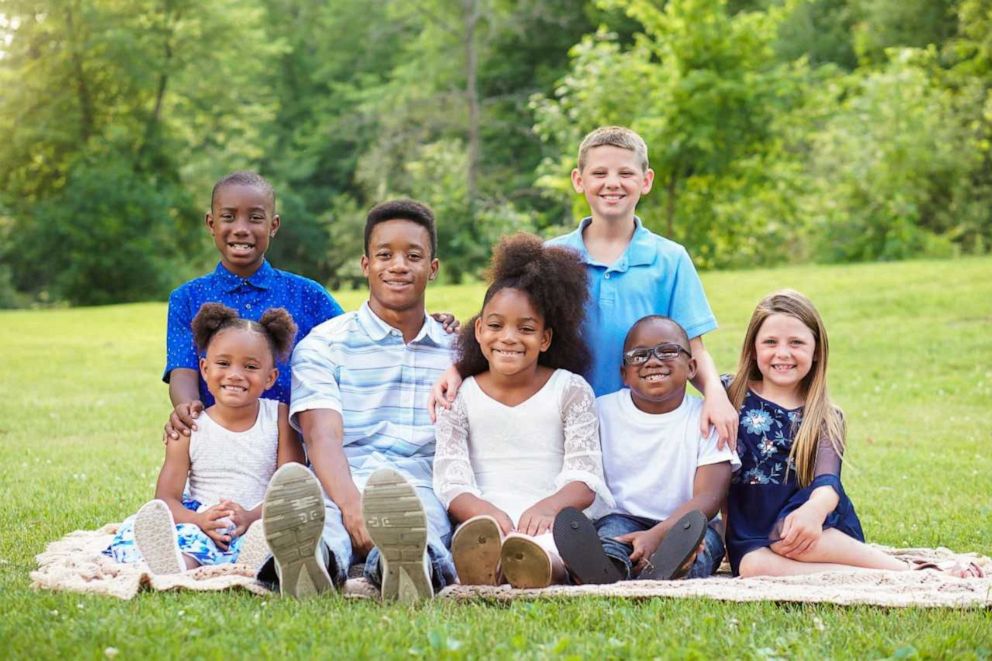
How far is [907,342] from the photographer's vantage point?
12.9 metres

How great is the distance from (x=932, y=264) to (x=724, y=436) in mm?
14525

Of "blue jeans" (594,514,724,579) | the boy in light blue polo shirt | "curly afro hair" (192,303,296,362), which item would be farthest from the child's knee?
"curly afro hair" (192,303,296,362)

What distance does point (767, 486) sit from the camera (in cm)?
477

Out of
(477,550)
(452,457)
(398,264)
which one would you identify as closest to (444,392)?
(452,457)

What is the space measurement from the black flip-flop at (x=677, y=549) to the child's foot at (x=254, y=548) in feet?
4.72

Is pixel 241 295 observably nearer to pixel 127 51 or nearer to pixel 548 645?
pixel 548 645

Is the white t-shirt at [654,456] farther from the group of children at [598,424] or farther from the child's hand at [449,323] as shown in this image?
the child's hand at [449,323]

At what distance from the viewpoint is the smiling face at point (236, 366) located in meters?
4.80

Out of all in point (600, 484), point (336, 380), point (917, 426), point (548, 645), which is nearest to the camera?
point (548, 645)

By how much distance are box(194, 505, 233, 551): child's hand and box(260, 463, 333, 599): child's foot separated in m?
0.71

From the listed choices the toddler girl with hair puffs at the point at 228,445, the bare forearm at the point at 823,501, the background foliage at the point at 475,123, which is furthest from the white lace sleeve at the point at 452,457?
the background foliage at the point at 475,123

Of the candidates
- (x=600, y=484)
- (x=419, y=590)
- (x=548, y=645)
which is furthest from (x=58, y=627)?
(x=600, y=484)

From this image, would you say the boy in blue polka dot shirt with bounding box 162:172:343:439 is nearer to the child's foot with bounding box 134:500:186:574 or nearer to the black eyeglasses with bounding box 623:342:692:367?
the child's foot with bounding box 134:500:186:574

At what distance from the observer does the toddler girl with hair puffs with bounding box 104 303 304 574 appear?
4.64 metres
